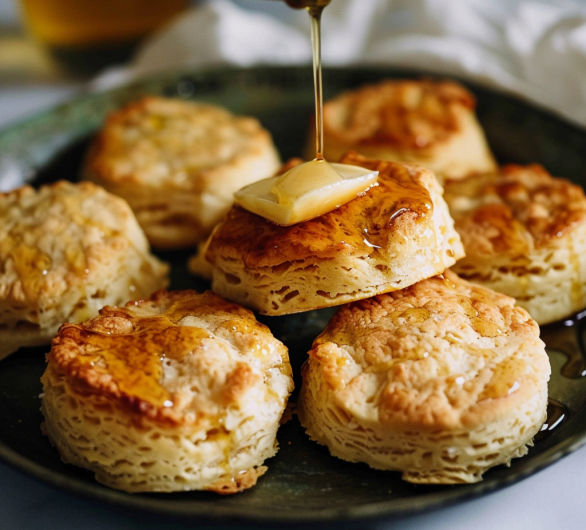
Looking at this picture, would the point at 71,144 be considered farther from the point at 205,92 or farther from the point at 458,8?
the point at 458,8

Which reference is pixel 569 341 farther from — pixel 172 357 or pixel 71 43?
pixel 71 43

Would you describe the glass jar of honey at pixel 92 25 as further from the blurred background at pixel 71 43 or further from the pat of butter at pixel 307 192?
the pat of butter at pixel 307 192

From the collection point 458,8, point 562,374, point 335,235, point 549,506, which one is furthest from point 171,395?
point 458,8

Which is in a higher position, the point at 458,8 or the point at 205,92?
the point at 458,8

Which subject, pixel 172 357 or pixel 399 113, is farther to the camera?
pixel 399 113

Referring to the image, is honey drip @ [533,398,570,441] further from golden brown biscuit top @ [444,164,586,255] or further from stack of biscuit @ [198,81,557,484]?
golden brown biscuit top @ [444,164,586,255]

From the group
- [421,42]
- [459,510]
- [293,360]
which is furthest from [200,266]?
[421,42]
